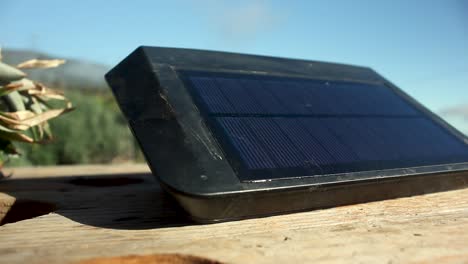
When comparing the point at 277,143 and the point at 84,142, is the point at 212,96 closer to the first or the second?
the point at 277,143

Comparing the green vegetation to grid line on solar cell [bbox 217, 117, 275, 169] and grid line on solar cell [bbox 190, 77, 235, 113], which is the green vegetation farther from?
grid line on solar cell [bbox 217, 117, 275, 169]

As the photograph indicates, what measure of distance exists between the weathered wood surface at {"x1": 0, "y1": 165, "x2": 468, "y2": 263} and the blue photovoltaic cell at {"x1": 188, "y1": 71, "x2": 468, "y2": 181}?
0.19m

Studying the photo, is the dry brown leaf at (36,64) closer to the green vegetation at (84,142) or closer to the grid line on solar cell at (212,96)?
the grid line on solar cell at (212,96)

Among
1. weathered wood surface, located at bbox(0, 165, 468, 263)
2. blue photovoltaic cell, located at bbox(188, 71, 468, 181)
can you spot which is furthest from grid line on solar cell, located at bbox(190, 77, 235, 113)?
weathered wood surface, located at bbox(0, 165, 468, 263)

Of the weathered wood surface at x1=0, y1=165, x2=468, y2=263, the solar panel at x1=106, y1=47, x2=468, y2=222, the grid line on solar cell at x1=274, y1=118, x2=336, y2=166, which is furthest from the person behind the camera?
the grid line on solar cell at x1=274, y1=118, x2=336, y2=166

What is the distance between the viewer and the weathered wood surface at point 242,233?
42.4 inches

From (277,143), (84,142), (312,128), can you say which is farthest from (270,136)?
(84,142)

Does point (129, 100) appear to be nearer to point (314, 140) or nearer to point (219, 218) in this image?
point (219, 218)

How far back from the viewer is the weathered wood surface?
108 centimetres

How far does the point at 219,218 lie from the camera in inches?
54.0

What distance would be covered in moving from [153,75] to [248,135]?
45cm

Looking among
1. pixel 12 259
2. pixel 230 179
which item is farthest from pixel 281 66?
pixel 12 259

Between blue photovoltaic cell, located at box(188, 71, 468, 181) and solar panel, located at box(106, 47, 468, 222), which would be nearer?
solar panel, located at box(106, 47, 468, 222)

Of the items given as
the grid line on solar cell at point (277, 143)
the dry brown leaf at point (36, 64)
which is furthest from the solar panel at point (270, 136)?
the dry brown leaf at point (36, 64)
